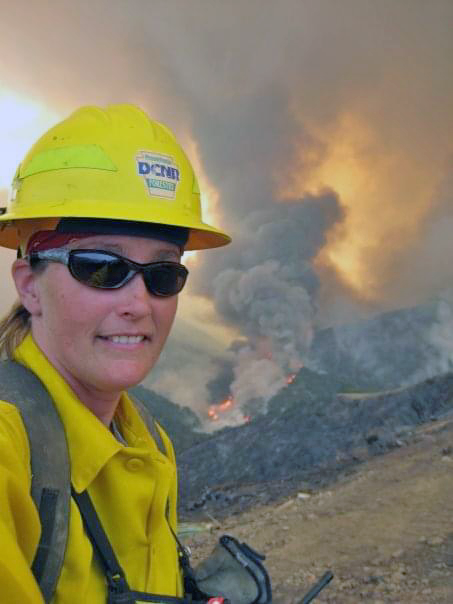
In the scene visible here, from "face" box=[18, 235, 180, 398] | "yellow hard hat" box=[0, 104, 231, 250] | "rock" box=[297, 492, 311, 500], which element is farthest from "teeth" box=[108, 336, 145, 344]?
"rock" box=[297, 492, 311, 500]

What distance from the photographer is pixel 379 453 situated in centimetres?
1234

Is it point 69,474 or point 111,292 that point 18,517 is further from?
point 111,292

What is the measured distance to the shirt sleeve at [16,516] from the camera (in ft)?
3.85

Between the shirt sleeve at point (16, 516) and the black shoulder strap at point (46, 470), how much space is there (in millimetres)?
36

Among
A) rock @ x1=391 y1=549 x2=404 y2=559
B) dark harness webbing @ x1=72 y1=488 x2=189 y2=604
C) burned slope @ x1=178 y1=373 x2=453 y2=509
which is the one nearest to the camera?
dark harness webbing @ x1=72 y1=488 x2=189 y2=604

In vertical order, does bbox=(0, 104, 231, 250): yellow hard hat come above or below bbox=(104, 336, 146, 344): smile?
above

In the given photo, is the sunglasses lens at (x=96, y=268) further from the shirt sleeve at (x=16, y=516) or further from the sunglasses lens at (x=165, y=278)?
the shirt sleeve at (x=16, y=516)

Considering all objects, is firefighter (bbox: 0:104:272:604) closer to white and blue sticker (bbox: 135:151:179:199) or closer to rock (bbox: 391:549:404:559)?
white and blue sticker (bbox: 135:151:179:199)

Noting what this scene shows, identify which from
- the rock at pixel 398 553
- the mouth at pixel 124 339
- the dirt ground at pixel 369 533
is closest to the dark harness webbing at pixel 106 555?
the mouth at pixel 124 339

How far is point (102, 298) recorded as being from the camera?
173 centimetres

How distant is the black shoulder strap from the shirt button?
0.95 feet

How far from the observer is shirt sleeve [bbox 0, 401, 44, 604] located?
117cm

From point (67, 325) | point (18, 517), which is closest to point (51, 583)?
point (18, 517)

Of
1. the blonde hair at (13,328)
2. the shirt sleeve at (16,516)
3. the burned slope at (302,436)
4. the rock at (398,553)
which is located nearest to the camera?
the shirt sleeve at (16,516)
